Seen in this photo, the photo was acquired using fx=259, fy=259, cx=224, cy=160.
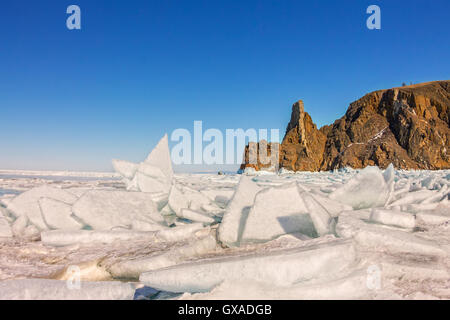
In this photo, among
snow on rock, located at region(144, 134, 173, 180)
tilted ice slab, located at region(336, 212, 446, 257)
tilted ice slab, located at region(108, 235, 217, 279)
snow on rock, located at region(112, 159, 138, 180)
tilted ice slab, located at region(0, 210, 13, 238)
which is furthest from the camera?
snow on rock, located at region(112, 159, 138, 180)

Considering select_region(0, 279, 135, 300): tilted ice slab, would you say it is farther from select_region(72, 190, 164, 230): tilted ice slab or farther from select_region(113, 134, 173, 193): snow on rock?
select_region(113, 134, 173, 193): snow on rock

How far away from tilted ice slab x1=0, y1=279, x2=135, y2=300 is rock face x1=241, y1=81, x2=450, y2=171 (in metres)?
32.0

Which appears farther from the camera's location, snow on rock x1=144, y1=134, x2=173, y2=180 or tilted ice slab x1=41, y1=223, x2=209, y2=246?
snow on rock x1=144, y1=134, x2=173, y2=180

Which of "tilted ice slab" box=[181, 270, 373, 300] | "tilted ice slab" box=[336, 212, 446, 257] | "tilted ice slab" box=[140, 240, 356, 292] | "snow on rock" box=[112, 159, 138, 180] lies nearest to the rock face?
"snow on rock" box=[112, 159, 138, 180]

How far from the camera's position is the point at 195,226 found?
1850 millimetres

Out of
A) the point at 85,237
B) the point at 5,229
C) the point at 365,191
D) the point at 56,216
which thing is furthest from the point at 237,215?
the point at 5,229

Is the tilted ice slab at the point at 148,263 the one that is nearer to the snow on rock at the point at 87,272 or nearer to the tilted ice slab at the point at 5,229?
the snow on rock at the point at 87,272

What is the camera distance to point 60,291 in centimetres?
94

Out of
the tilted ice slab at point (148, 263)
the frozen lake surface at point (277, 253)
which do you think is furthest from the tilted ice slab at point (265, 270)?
the tilted ice slab at point (148, 263)

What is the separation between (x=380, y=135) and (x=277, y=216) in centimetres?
3717

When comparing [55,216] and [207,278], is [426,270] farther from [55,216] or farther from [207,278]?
[55,216]

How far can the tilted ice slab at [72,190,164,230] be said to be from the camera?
2.03 m

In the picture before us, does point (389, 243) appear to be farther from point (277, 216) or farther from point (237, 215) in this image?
point (237, 215)
